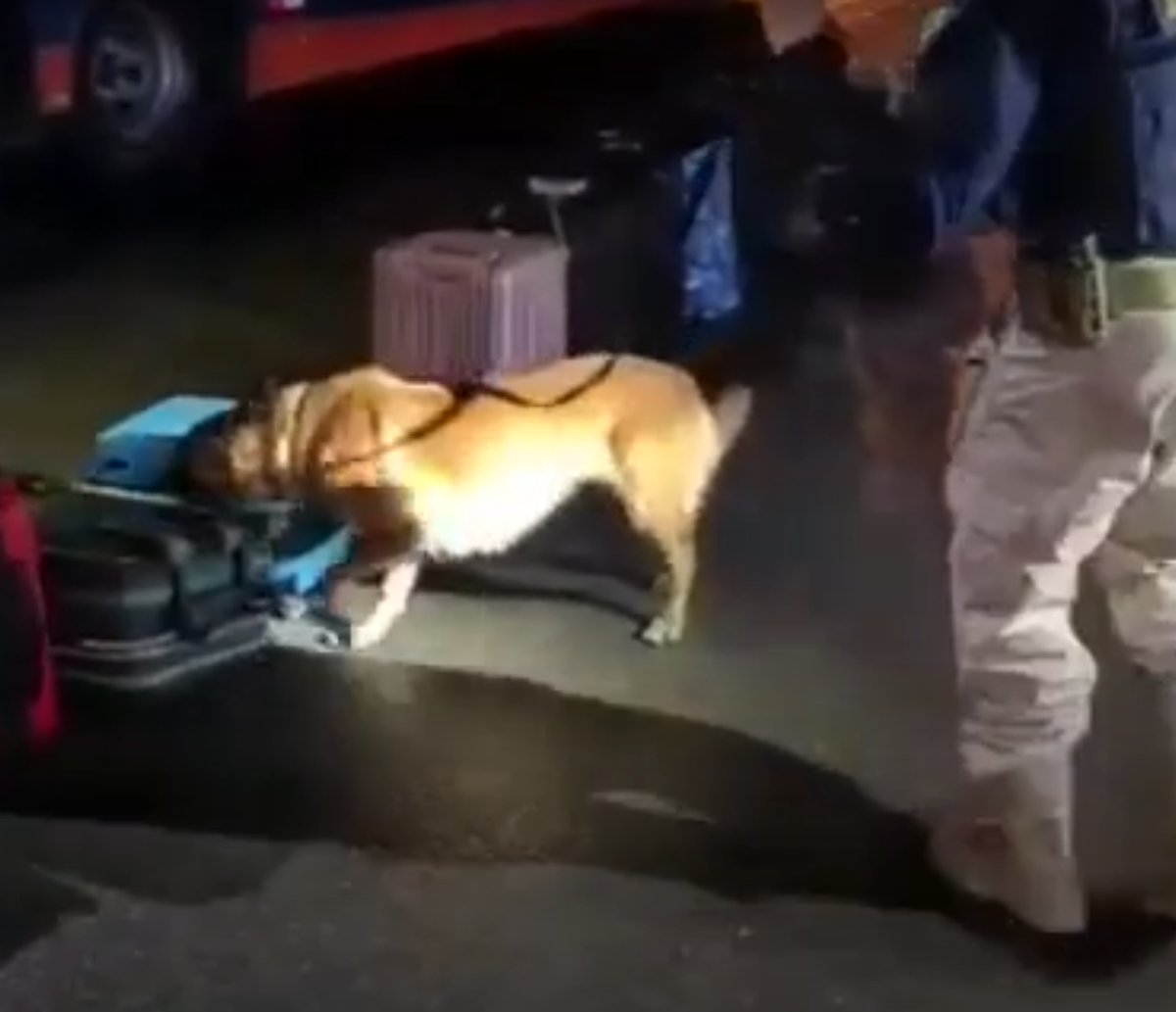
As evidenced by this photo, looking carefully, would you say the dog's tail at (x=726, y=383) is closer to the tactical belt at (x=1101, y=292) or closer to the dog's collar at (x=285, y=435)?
the dog's collar at (x=285, y=435)

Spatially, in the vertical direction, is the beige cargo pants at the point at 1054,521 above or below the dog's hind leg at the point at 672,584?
above

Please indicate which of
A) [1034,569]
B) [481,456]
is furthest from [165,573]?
[1034,569]

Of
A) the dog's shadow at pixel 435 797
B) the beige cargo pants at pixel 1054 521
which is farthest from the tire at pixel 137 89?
the beige cargo pants at pixel 1054 521

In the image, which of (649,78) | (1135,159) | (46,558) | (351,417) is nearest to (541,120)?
(649,78)

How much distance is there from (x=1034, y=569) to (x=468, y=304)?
1.29 feet

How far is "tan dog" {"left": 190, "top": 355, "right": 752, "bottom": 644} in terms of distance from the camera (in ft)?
3.93

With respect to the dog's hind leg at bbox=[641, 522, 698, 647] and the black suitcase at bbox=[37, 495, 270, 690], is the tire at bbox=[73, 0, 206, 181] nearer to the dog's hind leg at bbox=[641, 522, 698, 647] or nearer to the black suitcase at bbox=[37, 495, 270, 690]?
the black suitcase at bbox=[37, 495, 270, 690]

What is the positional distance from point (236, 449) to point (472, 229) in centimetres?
15

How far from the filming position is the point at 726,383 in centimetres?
127

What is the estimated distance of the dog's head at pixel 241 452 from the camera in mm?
1237

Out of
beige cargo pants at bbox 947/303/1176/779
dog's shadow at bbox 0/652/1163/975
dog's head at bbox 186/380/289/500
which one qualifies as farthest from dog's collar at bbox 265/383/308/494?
beige cargo pants at bbox 947/303/1176/779

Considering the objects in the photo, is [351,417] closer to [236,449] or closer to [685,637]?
[236,449]

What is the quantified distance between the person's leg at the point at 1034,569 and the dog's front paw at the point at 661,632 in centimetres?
20

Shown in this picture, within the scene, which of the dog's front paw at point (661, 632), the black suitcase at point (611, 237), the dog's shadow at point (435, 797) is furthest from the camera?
the black suitcase at point (611, 237)
